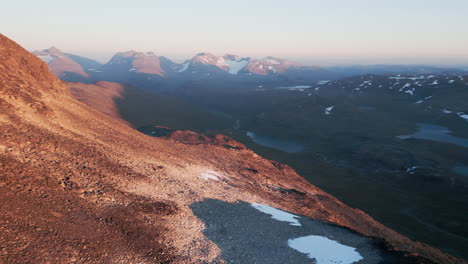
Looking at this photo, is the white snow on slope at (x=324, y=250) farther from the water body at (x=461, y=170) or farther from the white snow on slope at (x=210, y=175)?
the water body at (x=461, y=170)

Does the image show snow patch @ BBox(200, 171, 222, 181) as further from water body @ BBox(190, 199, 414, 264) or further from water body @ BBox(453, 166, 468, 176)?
water body @ BBox(453, 166, 468, 176)

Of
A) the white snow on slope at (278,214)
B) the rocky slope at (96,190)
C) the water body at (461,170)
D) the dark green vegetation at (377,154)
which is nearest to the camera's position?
the rocky slope at (96,190)

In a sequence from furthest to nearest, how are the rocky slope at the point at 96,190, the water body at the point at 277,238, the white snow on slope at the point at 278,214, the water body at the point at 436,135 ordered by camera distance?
1. the water body at the point at 436,135
2. the white snow on slope at the point at 278,214
3. the water body at the point at 277,238
4. the rocky slope at the point at 96,190

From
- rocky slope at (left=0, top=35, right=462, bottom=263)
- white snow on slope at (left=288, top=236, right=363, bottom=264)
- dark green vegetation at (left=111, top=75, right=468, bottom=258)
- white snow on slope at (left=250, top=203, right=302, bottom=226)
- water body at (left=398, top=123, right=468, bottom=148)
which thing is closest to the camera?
rocky slope at (left=0, top=35, right=462, bottom=263)

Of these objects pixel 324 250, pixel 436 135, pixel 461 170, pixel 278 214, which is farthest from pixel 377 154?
pixel 324 250

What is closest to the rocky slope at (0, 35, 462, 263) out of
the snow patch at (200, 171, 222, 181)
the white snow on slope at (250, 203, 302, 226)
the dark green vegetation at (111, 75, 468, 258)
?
the snow patch at (200, 171, 222, 181)

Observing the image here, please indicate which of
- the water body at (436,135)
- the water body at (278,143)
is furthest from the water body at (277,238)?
the water body at (436,135)

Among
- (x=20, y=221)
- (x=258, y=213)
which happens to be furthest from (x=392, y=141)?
(x=20, y=221)
